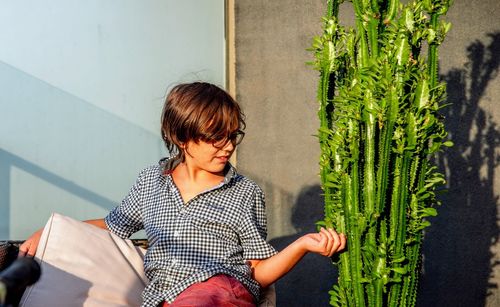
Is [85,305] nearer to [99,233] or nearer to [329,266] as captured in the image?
[99,233]

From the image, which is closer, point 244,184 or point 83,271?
point 83,271

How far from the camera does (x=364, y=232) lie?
1782 millimetres

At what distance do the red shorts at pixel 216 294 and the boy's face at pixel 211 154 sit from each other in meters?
0.36

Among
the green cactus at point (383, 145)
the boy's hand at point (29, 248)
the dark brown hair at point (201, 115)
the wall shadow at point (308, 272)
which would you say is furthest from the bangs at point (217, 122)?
the wall shadow at point (308, 272)

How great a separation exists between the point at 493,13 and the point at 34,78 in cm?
217

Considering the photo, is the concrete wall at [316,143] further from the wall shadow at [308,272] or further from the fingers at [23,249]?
the fingers at [23,249]

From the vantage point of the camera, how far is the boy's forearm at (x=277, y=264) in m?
1.94

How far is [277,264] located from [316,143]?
1400 millimetres

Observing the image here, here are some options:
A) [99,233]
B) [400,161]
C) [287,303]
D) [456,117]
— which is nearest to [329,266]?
[287,303]

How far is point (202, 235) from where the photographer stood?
2105 mm

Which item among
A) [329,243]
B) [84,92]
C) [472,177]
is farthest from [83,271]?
[472,177]

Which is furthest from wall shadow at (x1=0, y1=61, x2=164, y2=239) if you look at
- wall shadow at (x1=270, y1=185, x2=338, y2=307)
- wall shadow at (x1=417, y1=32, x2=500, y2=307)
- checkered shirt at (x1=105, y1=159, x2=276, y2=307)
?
wall shadow at (x1=417, y1=32, x2=500, y2=307)

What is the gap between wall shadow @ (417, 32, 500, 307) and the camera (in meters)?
3.11

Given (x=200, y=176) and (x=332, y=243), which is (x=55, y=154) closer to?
(x=200, y=176)
